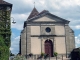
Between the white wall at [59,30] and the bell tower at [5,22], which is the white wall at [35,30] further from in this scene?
the bell tower at [5,22]

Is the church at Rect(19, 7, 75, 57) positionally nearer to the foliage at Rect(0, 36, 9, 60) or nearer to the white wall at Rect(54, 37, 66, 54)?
the white wall at Rect(54, 37, 66, 54)

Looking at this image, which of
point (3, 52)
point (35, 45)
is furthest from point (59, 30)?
point (3, 52)

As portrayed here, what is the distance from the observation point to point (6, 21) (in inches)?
1245

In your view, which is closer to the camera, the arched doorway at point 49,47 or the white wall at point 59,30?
the arched doorway at point 49,47

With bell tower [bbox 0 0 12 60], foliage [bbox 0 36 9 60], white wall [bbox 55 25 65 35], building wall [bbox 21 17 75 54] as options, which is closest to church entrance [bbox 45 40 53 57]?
building wall [bbox 21 17 75 54]

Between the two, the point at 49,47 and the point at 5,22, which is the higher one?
the point at 5,22

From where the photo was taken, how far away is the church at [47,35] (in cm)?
4391

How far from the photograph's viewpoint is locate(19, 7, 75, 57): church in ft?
144

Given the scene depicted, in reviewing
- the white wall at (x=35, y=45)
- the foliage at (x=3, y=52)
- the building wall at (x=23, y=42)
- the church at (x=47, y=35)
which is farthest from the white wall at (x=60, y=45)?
the foliage at (x=3, y=52)

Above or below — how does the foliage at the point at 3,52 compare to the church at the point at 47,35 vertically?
below

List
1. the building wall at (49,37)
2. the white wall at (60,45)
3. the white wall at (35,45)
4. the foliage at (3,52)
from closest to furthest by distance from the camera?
the foliage at (3,52) → the white wall at (35,45) → the building wall at (49,37) → the white wall at (60,45)

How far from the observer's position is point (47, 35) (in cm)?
4466

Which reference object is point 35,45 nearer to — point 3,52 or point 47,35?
point 47,35

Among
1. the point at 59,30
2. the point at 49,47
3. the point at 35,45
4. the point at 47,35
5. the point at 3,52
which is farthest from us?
the point at 59,30
